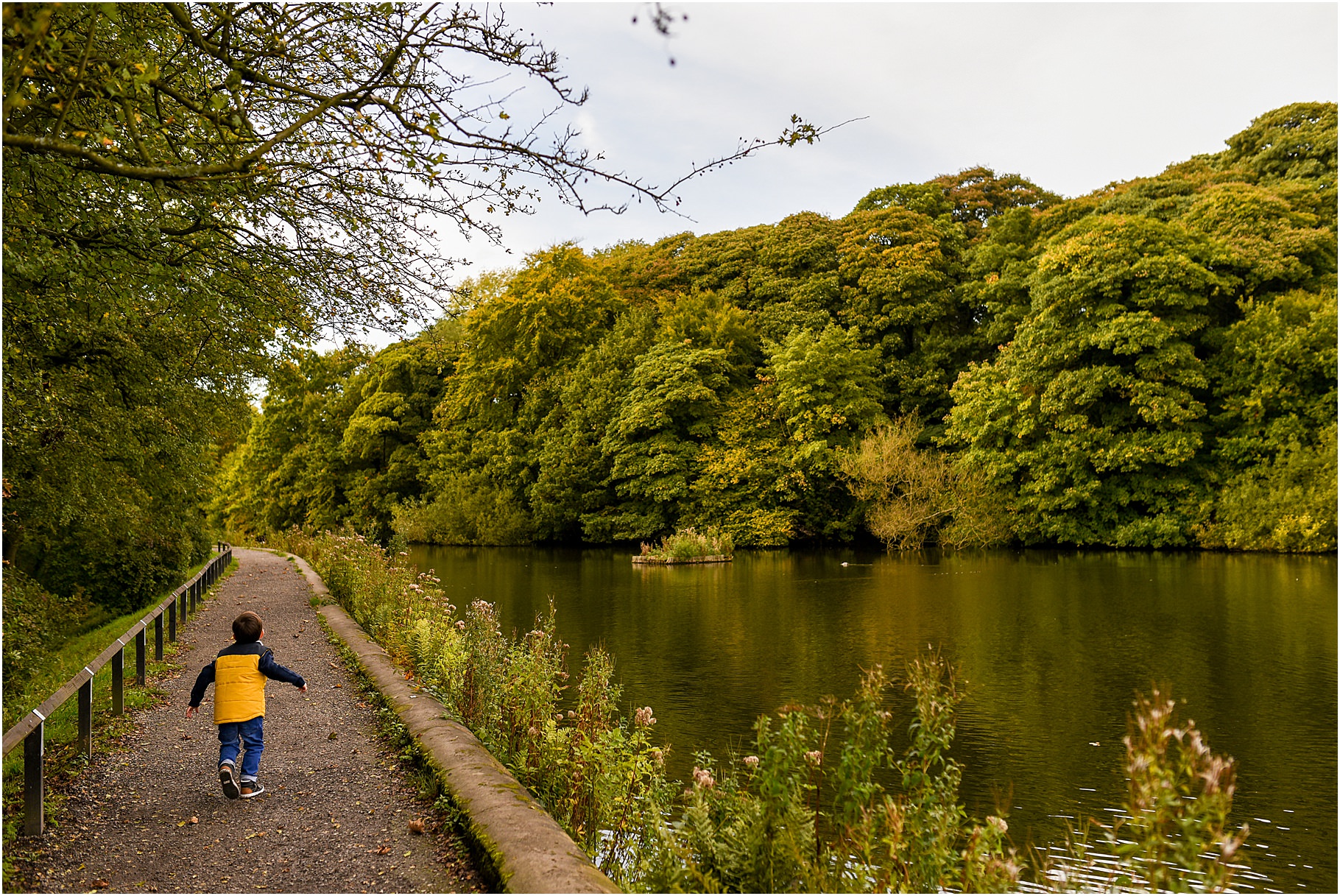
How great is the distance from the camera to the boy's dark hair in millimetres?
5367

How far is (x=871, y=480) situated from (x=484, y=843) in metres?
29.4

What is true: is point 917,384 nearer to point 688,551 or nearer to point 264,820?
point 688,551

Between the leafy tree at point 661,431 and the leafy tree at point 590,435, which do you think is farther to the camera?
the leafy tree at point 590,435

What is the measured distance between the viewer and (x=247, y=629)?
5.37m

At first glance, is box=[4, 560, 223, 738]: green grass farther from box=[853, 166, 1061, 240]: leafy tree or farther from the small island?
box=[853, 166, 1061, 240]: leafy tree

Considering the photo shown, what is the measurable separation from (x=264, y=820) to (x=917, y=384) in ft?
115

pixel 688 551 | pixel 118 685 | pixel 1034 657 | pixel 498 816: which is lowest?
pixel 1034 657

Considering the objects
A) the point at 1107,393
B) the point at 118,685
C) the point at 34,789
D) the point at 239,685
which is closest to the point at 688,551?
the point at 1107,393

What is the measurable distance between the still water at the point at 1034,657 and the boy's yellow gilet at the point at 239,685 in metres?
3.76

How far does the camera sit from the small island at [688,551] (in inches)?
1134

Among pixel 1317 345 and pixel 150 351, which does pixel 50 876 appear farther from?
pixel 1317 345

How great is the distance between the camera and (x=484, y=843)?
4199 mm

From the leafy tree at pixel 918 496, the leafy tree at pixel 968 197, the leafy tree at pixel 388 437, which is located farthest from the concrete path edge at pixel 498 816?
the leafy tree at pixel 388 437

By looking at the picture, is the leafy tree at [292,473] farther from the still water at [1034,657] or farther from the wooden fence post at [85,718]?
the wooden fence post at [85,718]
